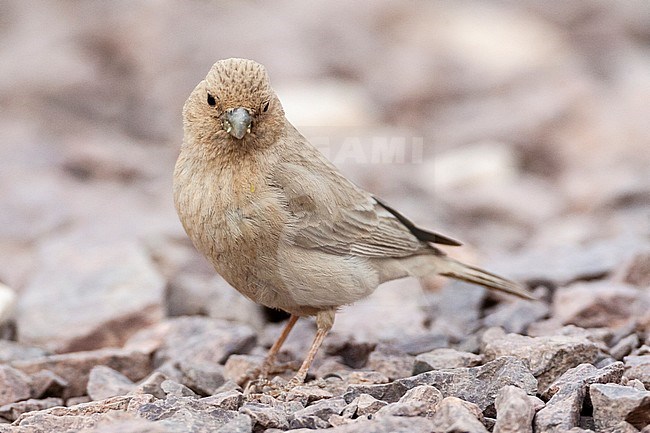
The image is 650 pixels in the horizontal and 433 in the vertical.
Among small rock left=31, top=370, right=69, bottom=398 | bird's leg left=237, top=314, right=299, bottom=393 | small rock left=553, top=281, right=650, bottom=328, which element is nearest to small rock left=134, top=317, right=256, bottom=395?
bird's leg left=237, top=314, right=299, bottom=393

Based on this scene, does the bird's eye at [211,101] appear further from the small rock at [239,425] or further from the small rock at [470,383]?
the small rock at [239,425]

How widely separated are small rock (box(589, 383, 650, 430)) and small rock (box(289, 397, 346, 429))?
108cm

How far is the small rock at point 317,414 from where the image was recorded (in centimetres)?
400

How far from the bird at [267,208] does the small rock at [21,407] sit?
111 centimetres

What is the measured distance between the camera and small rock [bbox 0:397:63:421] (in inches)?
186

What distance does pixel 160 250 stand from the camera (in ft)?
24.0

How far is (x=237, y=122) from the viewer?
488 cm

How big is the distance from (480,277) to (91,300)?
253 centimetres

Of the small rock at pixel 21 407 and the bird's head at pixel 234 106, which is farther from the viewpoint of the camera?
the bird's head at pixel 234 106

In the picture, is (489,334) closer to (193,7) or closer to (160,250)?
(160,250)

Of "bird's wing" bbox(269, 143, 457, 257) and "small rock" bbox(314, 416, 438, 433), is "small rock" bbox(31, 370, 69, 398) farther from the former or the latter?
"small rock" bbox(314, 416, 438, 433)

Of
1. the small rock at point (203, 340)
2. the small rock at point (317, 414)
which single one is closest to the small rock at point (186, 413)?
the small rock at point (317, 414)

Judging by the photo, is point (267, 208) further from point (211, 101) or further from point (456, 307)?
point (456, 307)

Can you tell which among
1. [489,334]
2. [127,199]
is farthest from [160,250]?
[489,334]
